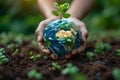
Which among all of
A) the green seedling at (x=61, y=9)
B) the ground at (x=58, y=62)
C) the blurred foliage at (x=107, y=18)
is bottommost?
the blurred foliage at (x=107, y=18)

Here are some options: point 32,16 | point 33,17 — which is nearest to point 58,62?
point 33,17

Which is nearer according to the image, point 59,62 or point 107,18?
point 59,62

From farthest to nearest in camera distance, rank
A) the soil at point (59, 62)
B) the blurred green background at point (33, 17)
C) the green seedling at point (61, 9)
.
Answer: the blurred green background at point (33, 17)
the green seedling at point (61, 9)
the soil at point (59, 62)

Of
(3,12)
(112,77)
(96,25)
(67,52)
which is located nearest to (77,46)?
(67,52)

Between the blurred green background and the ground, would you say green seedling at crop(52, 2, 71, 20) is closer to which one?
the ground

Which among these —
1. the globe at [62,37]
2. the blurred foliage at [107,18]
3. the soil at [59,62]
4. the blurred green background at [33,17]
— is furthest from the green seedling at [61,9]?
the blurred foliage at [107,18]

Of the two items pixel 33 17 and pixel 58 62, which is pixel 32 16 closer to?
pixel 33 17

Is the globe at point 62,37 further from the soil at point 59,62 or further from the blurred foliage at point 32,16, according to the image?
the blurred foliage at point 32,16

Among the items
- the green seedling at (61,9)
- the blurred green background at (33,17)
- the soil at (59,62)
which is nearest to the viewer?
the soil at (59,62)
